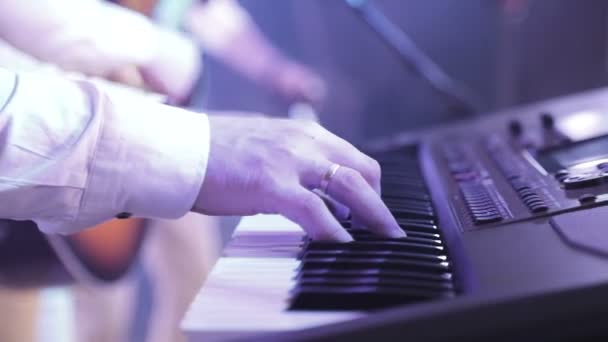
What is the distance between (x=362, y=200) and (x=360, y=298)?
0.15 metres

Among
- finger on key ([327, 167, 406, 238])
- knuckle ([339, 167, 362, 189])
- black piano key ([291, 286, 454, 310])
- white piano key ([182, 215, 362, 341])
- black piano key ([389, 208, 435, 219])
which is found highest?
black piano key ([389, 208, 435, 219])

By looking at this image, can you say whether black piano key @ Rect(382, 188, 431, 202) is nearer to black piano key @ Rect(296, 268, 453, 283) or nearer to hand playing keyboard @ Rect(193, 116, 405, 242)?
hand playing keyboard @ Rect(193, 116, 405, 242)

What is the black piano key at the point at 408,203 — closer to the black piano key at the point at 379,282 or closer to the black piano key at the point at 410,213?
the black piano key at the point at 410,213

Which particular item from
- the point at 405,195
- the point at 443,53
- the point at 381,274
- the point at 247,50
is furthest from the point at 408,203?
the point at 443,53

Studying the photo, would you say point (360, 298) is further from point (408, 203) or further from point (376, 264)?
point (408, 203)

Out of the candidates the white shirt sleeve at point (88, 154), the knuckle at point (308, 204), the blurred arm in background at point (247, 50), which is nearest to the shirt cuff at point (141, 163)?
the white shirt sleeve at point (88, 154)

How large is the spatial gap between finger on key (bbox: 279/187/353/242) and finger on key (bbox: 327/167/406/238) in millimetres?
24

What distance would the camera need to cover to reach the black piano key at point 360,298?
0.50m

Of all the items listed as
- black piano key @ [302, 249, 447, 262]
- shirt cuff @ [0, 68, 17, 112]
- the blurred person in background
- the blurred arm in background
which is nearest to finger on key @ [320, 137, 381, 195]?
black piano key @ [302, 249, 447, 262]

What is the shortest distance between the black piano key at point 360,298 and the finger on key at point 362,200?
5.5 inches

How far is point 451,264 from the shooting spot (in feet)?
1.96

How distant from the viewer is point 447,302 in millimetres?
427

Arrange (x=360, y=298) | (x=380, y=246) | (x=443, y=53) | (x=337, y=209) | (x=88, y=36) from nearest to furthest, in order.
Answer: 1. (x=360, y=298)
2. (x=380, y=246)
3. (x=337, y=209)
4. (x=88, y=36)
5. (x=443, y=53)

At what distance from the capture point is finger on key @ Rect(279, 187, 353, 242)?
0.63 m
